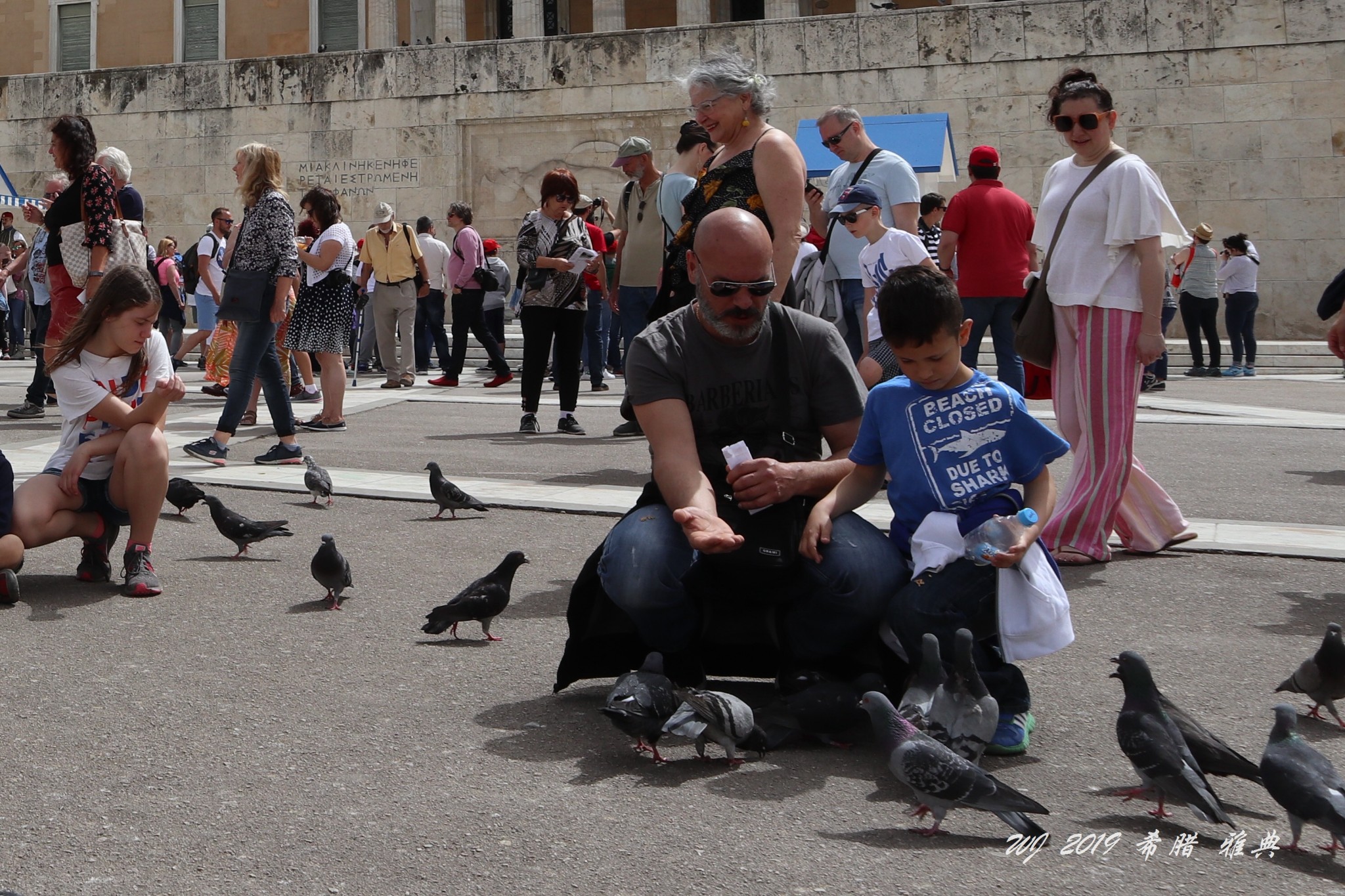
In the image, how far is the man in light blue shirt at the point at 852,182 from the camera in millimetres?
7527

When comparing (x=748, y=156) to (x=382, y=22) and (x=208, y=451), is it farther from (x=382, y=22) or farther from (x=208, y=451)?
(x=382, y=22)

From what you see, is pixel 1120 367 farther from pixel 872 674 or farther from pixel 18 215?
pixel 18 215

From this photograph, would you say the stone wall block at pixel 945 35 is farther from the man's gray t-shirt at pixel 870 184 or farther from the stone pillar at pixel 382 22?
the stone pillar at pixel 382 22

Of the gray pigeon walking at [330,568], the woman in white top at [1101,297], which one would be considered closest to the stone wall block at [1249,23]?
the woman in white top at [1101,297]

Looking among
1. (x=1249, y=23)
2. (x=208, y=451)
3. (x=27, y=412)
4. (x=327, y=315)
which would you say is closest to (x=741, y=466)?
(x=208, y=451)

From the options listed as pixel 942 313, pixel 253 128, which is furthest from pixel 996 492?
pixel 253 128

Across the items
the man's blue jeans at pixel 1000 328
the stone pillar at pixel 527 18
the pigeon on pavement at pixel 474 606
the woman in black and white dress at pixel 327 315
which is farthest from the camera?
the stone pillar at pixel 527 18

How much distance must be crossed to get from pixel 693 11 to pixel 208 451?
27317mm

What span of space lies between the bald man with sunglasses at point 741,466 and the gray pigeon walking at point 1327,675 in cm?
103

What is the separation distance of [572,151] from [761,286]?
21.0m

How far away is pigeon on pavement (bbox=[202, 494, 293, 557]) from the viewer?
584 centimetres

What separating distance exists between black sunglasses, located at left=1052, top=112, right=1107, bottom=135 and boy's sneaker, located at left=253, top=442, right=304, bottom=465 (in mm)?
4825

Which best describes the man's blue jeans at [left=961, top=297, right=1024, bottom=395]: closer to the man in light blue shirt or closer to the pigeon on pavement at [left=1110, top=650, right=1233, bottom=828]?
the man in light blue shirt

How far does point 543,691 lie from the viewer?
165 inches
